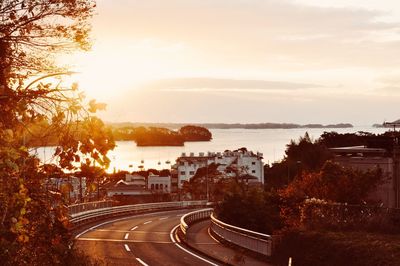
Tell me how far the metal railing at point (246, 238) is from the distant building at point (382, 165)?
1021 centimetres

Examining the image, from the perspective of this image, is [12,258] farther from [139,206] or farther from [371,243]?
[139,206]

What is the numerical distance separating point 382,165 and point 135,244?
16722 mm

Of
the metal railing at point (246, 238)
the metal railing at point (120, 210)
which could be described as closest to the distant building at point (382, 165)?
the metal railing at point (246, 238)

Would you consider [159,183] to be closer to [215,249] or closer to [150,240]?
[150,240]

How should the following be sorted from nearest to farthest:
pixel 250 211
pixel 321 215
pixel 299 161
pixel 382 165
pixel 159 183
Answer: pixel 321 215, pixel 250 211, pixel 382 165, pixel 299 161, pixel 159 183

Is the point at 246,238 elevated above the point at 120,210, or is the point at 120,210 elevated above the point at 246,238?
the point at 246,238

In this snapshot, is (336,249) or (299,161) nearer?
(336,249)

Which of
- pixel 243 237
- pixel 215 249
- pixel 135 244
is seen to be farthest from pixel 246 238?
pixel 135 244

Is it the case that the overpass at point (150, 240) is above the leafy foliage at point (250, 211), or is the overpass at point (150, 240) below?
below

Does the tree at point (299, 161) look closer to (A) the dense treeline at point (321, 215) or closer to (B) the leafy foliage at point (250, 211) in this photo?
(A) the dense treeline at point (321, 215)

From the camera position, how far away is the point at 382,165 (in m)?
41.4

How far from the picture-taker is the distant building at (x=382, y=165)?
3922 cm

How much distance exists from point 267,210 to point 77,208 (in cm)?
1624

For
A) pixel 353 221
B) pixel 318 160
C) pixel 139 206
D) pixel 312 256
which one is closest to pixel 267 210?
pixel 353 221
